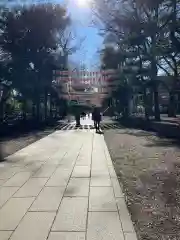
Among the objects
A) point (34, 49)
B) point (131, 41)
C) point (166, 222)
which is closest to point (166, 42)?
point (131, 41)

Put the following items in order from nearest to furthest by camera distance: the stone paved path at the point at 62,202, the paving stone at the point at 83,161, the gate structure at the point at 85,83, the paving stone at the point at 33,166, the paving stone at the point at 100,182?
the stone paved path at the point at 62,202
the paving stone at the point at 100,182
the paving stone at the point at 33,166
the paving stone at the point at 83,161
the gate structure at the point at 85,83

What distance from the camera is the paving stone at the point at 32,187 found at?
6.84 meters

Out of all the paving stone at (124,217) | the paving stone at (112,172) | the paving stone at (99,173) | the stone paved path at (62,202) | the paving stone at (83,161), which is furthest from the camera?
the paving stone at (83,161)

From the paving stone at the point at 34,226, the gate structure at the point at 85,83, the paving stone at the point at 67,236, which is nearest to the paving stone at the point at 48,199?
the paving stone at the point at 34,226

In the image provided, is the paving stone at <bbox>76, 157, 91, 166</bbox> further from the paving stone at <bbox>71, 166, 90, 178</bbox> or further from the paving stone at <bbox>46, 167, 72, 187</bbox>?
the paving stone at <bbox>46, 167, 72, 187</bbox>

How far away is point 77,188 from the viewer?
7.33 metres

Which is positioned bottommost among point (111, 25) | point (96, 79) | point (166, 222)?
point (166, 222)

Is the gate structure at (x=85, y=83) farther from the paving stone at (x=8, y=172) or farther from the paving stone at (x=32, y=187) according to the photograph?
the paving stone at (x=32, y=187)

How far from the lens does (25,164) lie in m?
10.5

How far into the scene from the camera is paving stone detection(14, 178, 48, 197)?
684 centimetres

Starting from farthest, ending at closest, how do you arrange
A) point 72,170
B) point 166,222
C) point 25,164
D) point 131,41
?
point 131,41, point 25,164, point 72,170, point 166,222

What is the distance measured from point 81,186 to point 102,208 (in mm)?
1691

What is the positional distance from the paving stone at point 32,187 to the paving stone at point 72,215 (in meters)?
0.80

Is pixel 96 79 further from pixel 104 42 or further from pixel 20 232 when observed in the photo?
pixel 20 232
